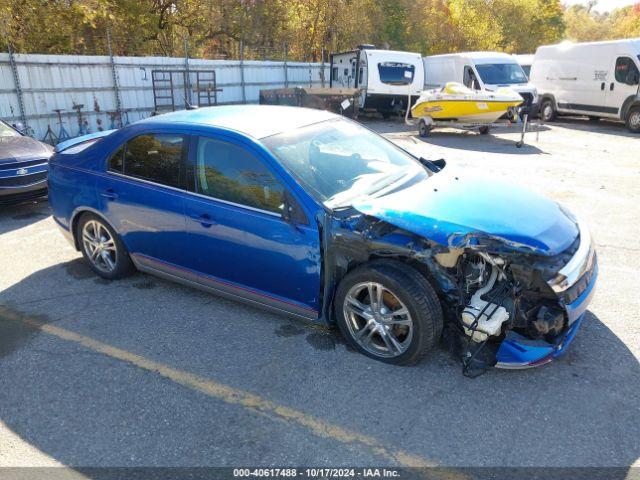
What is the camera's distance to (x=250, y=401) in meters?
3.12

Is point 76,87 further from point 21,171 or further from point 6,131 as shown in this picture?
point 21,171

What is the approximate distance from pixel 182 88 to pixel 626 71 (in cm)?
1375

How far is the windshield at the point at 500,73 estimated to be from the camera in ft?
54.2

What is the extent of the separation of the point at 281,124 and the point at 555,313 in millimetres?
2449

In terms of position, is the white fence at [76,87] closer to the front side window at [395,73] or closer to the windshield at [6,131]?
the windshield at [6,131]

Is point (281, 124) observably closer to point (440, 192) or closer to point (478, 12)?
point (440, 192)

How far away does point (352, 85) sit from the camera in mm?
18953

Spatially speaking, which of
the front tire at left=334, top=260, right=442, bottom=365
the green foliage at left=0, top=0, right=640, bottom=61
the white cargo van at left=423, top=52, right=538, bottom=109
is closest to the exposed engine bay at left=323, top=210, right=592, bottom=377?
the front tire at left=334, top=260, right=442, bottom=365

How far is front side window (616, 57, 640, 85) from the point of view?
1420cm

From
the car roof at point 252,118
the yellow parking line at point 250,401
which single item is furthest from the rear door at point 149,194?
the yellow parking line at point 250,401

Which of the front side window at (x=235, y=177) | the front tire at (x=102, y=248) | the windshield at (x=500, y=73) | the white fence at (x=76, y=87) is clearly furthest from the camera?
the windshield at (x=500, y=73)

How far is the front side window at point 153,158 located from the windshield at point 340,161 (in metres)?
0.87

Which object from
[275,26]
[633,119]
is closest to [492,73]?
[633,119]

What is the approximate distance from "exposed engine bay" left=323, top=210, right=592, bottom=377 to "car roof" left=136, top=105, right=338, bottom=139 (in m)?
1.05
